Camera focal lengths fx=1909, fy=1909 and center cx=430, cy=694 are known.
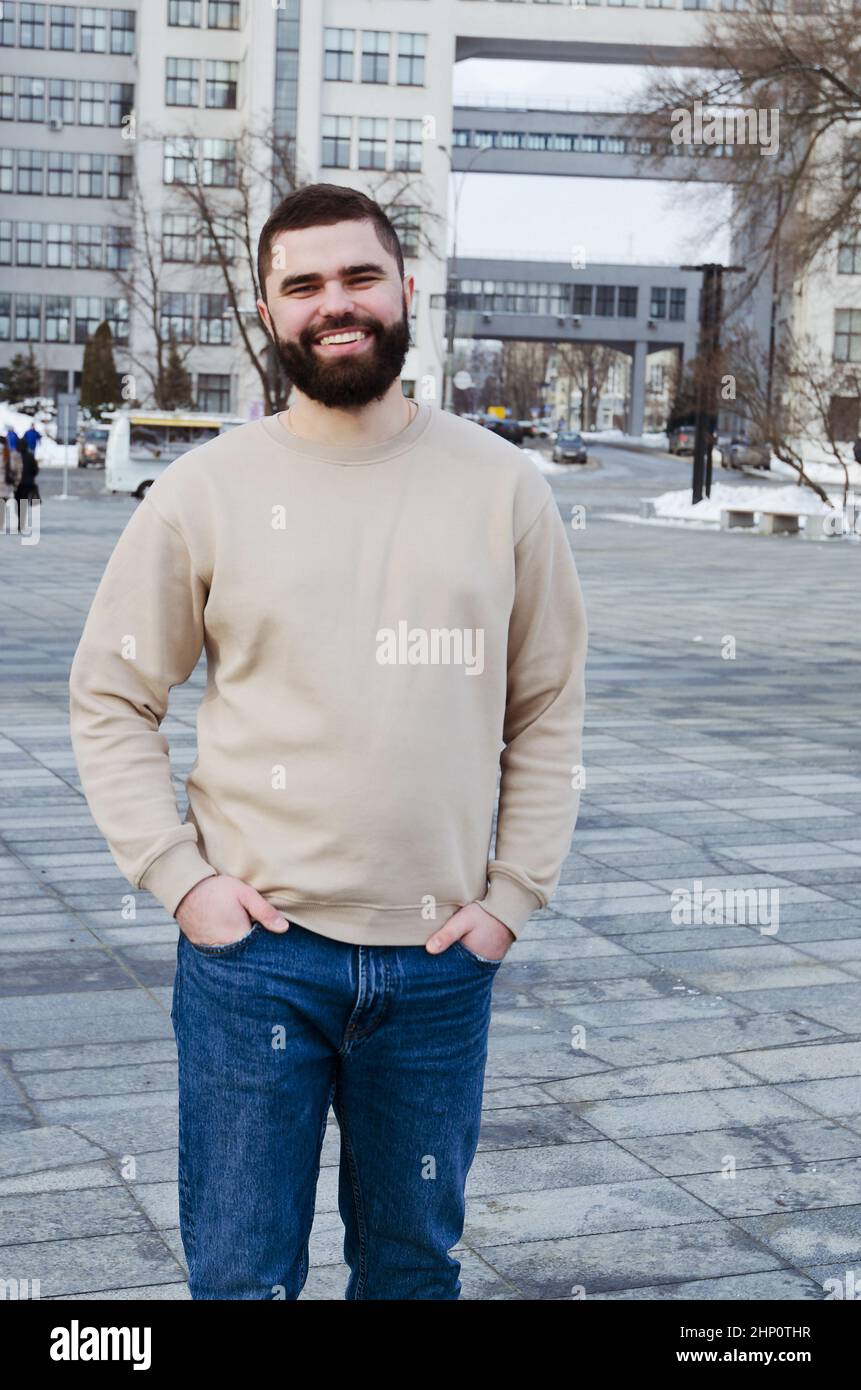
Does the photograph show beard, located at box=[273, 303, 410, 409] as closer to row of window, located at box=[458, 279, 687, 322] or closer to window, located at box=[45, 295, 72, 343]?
window, located at box=[45, 295, 72, 343]

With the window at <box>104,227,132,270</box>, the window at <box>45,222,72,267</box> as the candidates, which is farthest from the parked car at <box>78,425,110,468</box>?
the window at <box>45,222,72,267</box>

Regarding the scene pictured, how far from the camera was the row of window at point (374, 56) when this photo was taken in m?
78.8

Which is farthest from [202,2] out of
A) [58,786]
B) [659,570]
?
[58,786]

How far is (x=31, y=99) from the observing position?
94.2m

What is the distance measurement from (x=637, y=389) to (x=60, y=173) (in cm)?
3522

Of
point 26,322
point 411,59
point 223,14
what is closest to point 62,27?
point 26,322

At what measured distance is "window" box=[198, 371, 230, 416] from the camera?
273ft

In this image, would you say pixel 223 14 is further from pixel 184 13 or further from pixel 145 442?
pixel 145 442

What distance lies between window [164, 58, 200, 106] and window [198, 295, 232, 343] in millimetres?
8684

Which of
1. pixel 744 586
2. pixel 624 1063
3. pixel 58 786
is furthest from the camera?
pixel 744 586

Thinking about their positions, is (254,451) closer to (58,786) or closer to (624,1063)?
(624,1063)

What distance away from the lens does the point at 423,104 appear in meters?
79.8

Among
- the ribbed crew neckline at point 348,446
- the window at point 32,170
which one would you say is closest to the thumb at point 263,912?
the ribbed crew neckline at point 348,446

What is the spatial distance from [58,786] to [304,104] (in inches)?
2902
